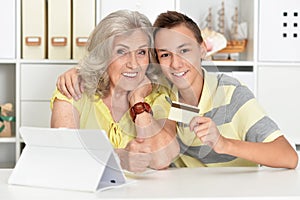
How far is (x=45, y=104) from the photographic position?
2.83 metres

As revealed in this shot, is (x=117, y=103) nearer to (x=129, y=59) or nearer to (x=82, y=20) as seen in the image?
(x=129, y=59)

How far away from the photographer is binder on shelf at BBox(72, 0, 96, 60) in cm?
275

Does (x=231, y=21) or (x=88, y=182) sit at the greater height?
(x=231, y=21)

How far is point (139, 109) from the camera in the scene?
1267mm

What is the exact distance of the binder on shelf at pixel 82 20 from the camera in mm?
2746

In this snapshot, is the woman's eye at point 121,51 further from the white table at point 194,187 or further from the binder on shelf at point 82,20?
the binder on shelf at point 82,20

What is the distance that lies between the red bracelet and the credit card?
0.05 m

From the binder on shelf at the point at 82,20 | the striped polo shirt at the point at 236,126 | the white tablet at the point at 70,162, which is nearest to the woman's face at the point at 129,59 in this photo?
the white tablet at the point at 70,162

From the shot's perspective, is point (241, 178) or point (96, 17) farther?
point (96, 17)

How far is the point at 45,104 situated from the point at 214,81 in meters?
1.59

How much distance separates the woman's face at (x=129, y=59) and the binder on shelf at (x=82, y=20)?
154cm

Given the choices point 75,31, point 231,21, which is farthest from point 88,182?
point 231,21

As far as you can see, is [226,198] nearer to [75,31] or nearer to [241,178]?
[241,178]

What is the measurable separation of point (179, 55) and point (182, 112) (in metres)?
0.12
